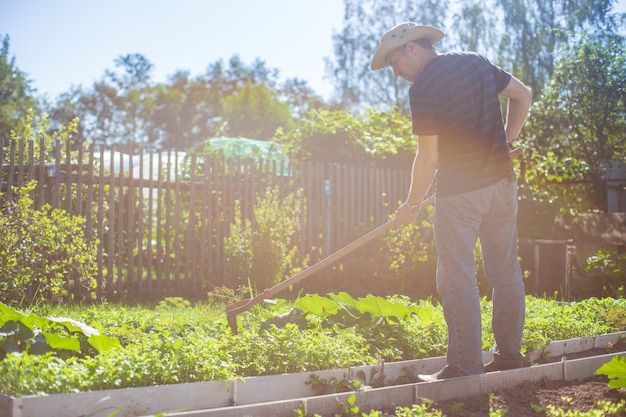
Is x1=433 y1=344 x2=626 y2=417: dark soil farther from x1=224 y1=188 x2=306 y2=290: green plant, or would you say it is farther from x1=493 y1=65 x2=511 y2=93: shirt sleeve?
x1=224 y1=188 x2=306 y2=290: green plant

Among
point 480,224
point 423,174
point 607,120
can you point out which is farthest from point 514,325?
point 607,120

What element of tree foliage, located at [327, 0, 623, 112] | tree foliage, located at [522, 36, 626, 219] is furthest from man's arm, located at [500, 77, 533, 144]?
tree foliage, located at [327, 0, 623, 112]

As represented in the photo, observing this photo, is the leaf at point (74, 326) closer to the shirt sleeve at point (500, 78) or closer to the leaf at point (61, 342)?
the leaf at point (61, 342)

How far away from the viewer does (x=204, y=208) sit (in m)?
9.16

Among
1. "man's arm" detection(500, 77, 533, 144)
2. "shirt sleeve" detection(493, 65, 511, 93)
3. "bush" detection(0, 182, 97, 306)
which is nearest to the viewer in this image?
"shirt sleeve" detection(493, 65, 511, 93)

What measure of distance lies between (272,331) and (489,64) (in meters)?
2.01

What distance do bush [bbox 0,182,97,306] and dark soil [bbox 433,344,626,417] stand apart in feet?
12.9

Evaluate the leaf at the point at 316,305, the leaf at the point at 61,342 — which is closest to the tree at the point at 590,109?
the leaf at the point at 316,305

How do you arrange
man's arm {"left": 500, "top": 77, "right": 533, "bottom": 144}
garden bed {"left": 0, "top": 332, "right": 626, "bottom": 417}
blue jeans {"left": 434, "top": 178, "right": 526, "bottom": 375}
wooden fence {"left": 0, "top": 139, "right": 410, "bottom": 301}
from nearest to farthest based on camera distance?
garden bed {"left": 0, "top": 332, "right": 626, "bottom": 417}, blue jeans {"left": 434, "top": 178, "right": 526, "bottom": 375}, man's arm {"left": 500, "top": 77, "right": 533, "bottom": 144}, wooden fence {"left": 0, "top": 139, "right": 410, "bottom": 301}

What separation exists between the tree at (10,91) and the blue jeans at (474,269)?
21.5m

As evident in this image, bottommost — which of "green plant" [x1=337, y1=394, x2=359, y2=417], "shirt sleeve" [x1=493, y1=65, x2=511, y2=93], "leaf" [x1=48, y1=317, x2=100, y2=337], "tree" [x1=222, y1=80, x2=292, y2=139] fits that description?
"green plant" [x1=337, y1=394, x2=359, y2=417]

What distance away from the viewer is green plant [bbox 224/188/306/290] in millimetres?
8477

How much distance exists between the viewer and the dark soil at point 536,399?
339 cm

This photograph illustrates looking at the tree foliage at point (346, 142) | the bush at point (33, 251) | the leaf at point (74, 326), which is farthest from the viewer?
the tree foliage at point (346, 142)
